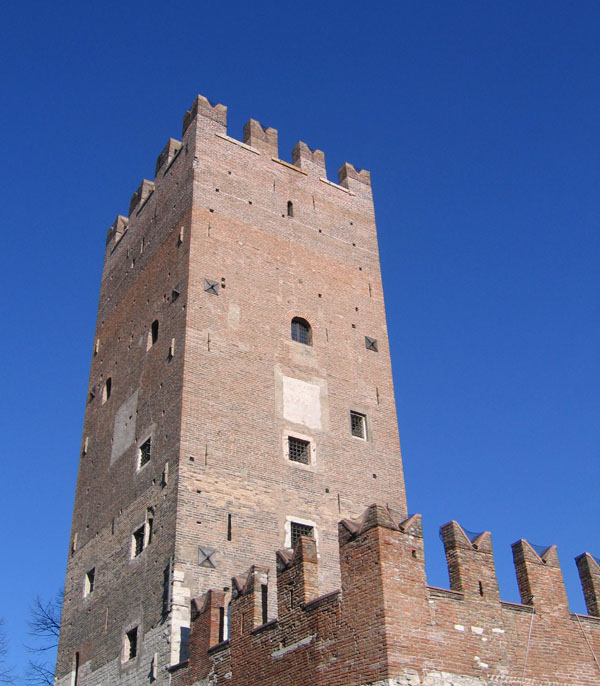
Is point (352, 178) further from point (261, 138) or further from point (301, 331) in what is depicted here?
point (301, 331)

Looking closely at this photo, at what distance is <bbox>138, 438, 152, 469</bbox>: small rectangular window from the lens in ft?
79.0

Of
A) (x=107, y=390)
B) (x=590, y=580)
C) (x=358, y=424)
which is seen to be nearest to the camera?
(x=590, y=580)

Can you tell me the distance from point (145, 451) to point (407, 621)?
12199 millimetres

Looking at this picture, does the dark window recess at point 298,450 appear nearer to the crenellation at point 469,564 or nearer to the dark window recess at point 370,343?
the dark window recess at point 370,343

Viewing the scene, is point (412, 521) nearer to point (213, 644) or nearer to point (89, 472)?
point (213, 644)

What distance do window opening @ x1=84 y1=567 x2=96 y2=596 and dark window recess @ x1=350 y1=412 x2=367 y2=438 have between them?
859cm

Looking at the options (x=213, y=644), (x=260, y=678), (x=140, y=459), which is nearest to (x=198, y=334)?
(x=140, y=459)

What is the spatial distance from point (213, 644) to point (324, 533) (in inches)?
225

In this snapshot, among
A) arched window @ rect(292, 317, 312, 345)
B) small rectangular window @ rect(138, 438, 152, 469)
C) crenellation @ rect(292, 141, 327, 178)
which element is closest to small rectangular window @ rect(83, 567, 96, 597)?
small rectangular window @ rect(138, 438, 152, 469)

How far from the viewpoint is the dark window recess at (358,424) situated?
25.5 metres

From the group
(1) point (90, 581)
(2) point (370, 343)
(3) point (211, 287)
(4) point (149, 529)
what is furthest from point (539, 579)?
(1) point (90, 581)

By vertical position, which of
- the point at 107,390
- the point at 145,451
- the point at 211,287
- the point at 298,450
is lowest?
the point at 298,450

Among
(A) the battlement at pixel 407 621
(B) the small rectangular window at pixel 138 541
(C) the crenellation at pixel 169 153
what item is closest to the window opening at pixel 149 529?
(B) the small rectangular window at pixel 138 541

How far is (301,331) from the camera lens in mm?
26609
